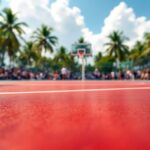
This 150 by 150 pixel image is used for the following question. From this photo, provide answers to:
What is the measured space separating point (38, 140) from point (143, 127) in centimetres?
87

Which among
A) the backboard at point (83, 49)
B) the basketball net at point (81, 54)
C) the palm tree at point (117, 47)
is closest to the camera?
the basketball net at point (81, 54)

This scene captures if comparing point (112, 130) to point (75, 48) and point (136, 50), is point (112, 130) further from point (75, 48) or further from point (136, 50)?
point (136, 50)

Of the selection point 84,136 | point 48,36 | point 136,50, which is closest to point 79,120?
point 84,136

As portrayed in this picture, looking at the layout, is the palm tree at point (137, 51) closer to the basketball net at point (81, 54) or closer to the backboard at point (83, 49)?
the backboard at point (83, 49)

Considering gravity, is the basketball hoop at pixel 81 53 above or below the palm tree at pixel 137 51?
below

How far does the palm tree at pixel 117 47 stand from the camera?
58.3m

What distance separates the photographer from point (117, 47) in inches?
2297

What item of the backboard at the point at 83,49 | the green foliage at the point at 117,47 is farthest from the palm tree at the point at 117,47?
the backboard at the point at 83,49

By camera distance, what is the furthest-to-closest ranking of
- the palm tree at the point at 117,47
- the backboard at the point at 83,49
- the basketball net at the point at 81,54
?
the palm tree at the point at 117,47
the backboard at the point at 83,49
the basketball net at the point at 81,54

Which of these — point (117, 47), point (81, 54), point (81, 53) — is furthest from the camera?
point (117, 47)

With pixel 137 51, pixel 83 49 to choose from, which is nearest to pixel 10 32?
pixel 83 49

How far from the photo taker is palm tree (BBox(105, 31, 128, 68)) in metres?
58.3

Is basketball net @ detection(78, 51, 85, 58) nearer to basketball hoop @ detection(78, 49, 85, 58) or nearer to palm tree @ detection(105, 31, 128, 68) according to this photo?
basketball hoop @ detection(78, 49, 85, 58)

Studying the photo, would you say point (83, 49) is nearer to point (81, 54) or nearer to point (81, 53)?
point (81, 53)
